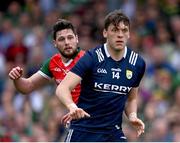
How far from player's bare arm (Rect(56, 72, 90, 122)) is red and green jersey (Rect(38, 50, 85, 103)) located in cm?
41

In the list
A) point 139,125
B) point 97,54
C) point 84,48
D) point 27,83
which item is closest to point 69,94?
point 97,54

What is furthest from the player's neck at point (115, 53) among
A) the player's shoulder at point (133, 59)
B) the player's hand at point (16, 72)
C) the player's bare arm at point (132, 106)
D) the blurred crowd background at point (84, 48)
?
the blurred crowd background at point (84, 48)

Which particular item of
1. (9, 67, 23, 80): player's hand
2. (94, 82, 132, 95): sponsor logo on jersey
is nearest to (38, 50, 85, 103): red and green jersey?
(94, 82, 132, 95): sponsor logo on jersey

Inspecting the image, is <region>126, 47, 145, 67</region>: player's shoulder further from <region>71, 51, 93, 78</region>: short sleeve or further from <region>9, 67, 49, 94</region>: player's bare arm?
<region>9, 67, 49, 94</region>: player's bare arm

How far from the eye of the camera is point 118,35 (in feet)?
30.9

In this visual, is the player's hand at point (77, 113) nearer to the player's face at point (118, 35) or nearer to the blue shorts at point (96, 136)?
the blue shorts at point (96, 136)

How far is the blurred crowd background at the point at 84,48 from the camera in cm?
1489

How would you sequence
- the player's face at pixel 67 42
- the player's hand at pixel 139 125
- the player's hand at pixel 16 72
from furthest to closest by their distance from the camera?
1. the player's face at pixel 67 42
2. the player's hand at pixel 16 72
3. the player's hand at pixel 139 125

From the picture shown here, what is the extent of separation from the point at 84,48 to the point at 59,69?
720 centimetres

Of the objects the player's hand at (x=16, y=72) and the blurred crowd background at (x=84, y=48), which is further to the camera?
the blurred crowd background at (x=84, y=48)

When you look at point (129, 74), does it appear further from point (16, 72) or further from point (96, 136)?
point (16, 72)

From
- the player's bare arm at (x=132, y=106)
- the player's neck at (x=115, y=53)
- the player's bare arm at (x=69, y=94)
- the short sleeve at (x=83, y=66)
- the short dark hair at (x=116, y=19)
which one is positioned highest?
the short dark hair at (x=116, y=19)

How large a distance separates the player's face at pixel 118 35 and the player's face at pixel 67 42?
61 centimetres

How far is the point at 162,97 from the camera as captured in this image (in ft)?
51.1
